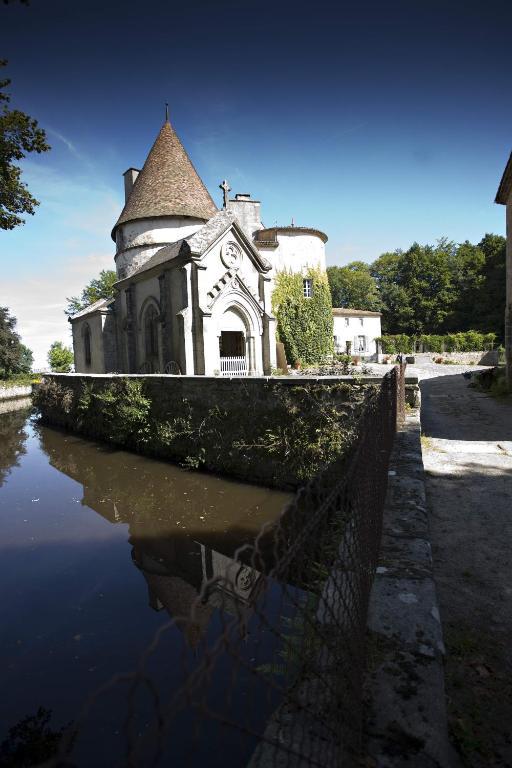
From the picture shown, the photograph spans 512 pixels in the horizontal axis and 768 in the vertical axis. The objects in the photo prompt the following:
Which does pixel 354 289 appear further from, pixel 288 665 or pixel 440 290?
pixel 288 665

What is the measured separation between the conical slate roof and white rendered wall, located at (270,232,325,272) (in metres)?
4.98

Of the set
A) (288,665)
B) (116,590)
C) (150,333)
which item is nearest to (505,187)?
(150,333)

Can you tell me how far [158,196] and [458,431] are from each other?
839 inches

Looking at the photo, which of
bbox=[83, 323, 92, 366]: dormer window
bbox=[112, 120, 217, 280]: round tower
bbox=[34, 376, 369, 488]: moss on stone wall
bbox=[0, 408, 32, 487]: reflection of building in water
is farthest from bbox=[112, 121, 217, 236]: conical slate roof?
bbox=[0, 408, 32, 487]: reflection of building in water

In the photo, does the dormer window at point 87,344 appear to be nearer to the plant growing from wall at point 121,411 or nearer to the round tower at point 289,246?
the plant growing from wall at point 121,411

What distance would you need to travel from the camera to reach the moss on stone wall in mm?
10625

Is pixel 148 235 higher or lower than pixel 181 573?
higher

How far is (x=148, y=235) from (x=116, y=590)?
21985 mm

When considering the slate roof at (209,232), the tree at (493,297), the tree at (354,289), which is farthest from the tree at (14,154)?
the tree at (354,289)

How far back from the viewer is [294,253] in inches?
1177

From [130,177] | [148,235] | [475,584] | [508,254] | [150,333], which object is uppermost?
[130,177]

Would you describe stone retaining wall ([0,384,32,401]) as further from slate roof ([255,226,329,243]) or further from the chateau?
slate roof ([255,226,329,243])

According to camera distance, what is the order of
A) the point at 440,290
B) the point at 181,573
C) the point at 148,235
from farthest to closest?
the point at 440,290 → the point at 148,235 → the point at 181,573

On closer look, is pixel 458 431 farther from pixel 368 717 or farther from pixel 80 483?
pixel 80 483
